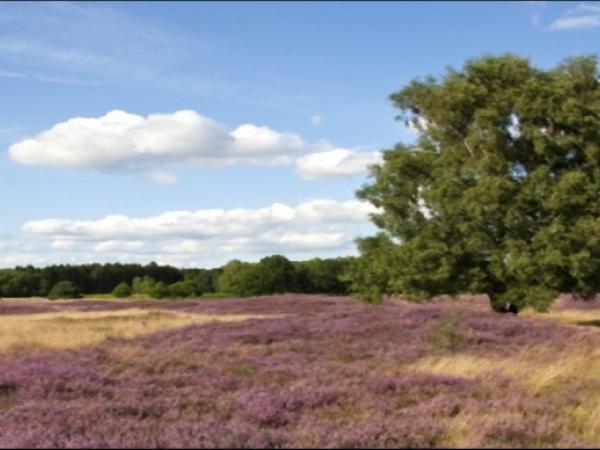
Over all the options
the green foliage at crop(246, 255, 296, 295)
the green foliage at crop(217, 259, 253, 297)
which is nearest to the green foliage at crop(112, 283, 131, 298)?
the green foliage at crop(217, 259, 253, 297)

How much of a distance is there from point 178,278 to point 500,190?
113008 mm

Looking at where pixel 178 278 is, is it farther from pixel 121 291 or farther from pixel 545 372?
pixel 545 372

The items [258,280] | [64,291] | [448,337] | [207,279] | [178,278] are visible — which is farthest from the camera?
[178,278]

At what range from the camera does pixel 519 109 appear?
95.3 feet

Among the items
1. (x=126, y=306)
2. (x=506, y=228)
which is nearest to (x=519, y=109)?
(x=506, y=228)

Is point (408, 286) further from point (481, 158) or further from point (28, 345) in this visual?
point (28, 345)

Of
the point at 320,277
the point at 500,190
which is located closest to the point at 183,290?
the point at 320,277

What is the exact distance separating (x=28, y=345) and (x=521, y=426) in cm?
1519

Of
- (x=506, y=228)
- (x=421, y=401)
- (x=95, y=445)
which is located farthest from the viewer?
(x=506, y=228)

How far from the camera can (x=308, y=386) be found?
38.4ft

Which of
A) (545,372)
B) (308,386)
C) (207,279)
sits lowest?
(545,372)

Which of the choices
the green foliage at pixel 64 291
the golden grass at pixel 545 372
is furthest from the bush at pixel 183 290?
the golden grass at pixel 545 372

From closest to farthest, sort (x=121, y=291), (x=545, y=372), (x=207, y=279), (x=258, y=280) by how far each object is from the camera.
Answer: (x=545, y=372), (x=258, y=280), (x=121, y=291), (x=207, y=279)

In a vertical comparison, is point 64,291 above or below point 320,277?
below
